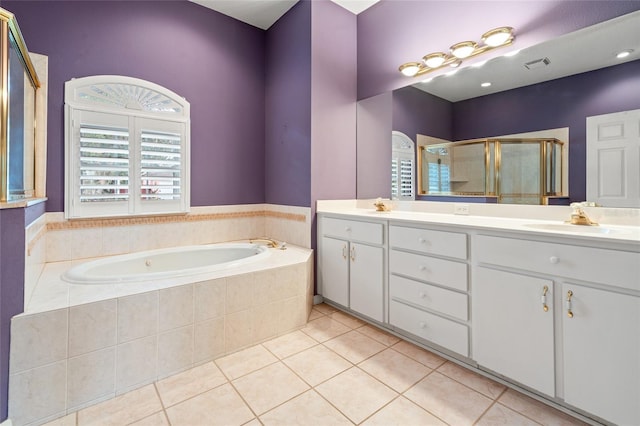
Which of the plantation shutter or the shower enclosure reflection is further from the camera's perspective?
the plantation shutter

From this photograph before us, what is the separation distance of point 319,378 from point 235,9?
3.36 meters

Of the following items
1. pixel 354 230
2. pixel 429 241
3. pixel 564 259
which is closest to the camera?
pixel 564 259

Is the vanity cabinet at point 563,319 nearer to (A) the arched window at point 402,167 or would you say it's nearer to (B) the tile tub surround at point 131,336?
(A) the arched window at point 402,167

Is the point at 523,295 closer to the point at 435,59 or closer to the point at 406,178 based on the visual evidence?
the point at 406,178

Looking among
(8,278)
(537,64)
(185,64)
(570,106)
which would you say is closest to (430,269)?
(570,106)

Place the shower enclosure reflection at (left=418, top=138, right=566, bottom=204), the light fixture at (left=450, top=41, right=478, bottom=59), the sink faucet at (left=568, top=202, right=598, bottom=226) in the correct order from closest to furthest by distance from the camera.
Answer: the sink faucet at (left=568, top=202, right=598, bottom=226)
the shower enclosure reflection at (left=418, top=138, right=566, bottom=204)
the light fixture at (left=450, top=41, right=478, bottom=59)

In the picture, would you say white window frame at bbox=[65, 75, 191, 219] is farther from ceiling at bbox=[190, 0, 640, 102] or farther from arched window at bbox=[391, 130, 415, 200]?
ceiling at bbox=[190, 0, 640, 102]

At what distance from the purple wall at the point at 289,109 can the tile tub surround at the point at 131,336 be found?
1070 millimetres

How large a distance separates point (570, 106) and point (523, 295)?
1.21 m

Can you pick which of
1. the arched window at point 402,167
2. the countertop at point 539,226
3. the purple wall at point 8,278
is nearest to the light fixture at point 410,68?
the arched window at point 402,167

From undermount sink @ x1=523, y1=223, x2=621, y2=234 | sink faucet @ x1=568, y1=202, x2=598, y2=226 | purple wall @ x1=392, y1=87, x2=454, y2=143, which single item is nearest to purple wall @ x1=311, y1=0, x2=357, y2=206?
purple wall @ x1=392, y1=87, x2=454, y2=143

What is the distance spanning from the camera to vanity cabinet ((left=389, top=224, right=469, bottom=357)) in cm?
177

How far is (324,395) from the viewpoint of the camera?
159 cm

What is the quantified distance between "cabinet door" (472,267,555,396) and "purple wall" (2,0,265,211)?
2490 mm
